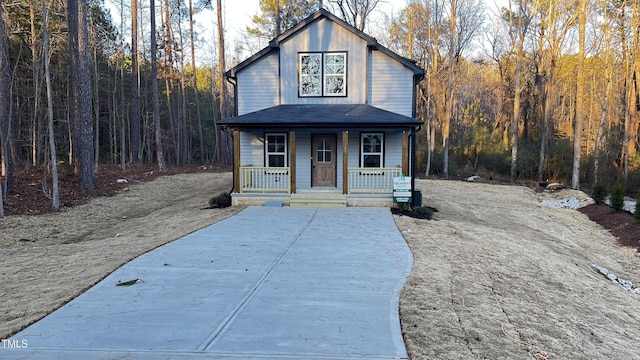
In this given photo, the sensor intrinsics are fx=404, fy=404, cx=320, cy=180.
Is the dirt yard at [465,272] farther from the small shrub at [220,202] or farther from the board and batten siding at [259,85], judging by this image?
the board and batten siding at [259,85]

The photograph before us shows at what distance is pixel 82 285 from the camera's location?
594 centimetres

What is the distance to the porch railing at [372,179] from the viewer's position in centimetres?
1370

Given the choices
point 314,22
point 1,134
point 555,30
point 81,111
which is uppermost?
point 555,30

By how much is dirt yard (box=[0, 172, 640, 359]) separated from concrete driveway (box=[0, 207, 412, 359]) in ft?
1.19

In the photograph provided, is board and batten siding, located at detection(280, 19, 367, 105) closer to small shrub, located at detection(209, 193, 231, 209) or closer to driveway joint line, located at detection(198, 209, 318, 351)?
small shrub, located at detection(209, 193, 231, 209)

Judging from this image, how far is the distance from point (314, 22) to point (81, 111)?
1067cm

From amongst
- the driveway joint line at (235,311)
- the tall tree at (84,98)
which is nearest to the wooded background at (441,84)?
the tall tree at (84,98)

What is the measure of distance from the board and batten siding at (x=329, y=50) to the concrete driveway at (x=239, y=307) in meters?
7.99

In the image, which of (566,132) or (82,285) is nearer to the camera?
(82,285)

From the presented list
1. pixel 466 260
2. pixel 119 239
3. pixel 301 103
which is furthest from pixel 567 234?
pixel 119 239

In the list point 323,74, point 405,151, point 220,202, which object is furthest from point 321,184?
point 323,74

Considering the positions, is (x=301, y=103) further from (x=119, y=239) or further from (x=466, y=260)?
(x=466, y=260)

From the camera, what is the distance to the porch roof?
13156 mm

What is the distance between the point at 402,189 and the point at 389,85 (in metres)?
4.48
